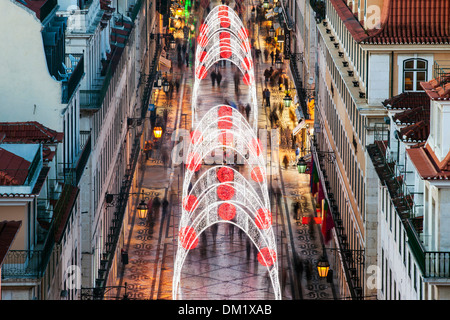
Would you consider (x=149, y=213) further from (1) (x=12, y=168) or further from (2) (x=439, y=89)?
(2) (x=439, y=89)

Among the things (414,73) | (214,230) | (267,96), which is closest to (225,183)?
(214,230)

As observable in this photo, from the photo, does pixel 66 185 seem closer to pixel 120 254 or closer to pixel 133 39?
pixel 120 254

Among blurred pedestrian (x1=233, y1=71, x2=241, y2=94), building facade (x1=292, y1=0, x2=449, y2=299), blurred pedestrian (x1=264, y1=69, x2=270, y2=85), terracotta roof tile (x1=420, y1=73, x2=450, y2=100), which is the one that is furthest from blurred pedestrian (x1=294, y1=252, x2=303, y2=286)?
blurred pedestrian (x1=264, y1=69, x2=270, y2=85)

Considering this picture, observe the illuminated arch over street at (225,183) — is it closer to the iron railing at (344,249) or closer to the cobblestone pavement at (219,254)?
the cobblestone pavement at (219,254)

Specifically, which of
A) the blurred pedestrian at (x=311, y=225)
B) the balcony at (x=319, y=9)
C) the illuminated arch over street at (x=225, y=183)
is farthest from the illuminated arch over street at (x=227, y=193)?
the balcony at (x=319, y=9)

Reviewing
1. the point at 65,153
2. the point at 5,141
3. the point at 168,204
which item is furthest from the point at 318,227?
the point at 5,141

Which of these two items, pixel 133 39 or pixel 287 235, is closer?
pixel 287 235

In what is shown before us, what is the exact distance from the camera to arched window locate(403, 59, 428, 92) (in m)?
62.4

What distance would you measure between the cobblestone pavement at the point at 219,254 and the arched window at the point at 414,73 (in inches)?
505

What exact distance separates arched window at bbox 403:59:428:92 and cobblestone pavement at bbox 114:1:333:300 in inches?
505

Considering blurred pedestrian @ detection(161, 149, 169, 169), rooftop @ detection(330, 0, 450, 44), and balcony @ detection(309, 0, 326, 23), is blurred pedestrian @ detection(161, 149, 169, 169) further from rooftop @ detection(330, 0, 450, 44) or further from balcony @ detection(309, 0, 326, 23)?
rooftop @ detection(330, 0, 450, 44)

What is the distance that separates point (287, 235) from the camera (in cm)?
8269

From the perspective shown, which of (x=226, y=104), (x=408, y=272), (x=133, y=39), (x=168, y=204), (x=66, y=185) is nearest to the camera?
(x=408, y=272)
